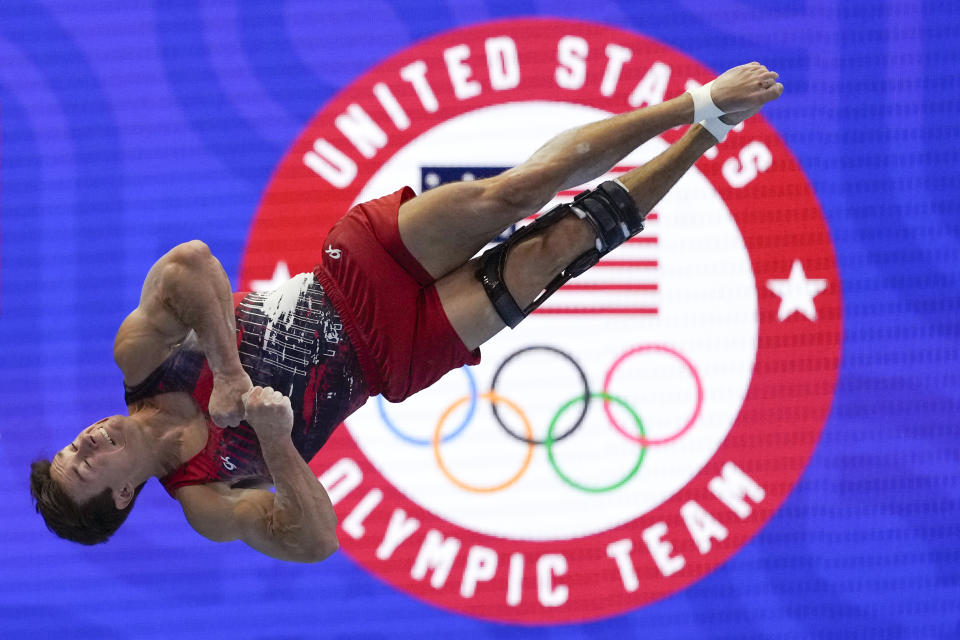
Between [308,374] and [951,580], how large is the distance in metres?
2.42

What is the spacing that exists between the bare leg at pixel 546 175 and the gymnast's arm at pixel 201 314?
495 millimetres

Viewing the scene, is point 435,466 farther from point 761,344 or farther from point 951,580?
point 951,580

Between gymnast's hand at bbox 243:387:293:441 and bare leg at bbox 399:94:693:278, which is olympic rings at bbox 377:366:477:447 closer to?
bare leg at bbox 399:94:693:278

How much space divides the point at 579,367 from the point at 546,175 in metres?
1.26

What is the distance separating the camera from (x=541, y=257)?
9.05 feet

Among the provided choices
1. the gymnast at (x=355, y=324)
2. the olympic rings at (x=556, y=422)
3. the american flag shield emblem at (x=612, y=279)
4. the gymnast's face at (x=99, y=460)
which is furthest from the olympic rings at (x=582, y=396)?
the gymnast's face at (x=99, y=460)

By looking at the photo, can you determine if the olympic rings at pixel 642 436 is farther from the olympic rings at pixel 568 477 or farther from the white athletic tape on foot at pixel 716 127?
the white athletic tape on foot at pixel 716 127

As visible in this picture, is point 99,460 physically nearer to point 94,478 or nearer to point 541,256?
point 94,478

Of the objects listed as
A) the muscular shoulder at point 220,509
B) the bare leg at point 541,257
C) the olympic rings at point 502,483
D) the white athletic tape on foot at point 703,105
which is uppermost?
the white athletic tape on foot at point 703,105

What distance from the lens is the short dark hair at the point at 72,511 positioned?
2.78m

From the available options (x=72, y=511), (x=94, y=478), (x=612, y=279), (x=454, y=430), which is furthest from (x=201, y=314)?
(x=612, y=279)

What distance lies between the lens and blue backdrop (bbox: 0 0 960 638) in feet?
12.4

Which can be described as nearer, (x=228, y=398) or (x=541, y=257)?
(x=228, y=398)

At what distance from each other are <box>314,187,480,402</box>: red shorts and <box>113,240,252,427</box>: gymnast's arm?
34cm
